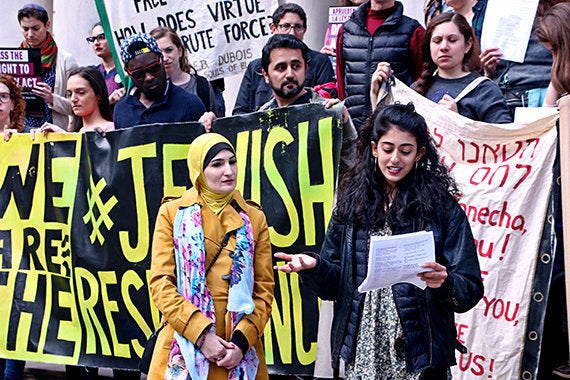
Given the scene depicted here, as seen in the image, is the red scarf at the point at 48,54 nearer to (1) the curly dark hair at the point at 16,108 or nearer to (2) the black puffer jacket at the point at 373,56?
(1) the curly dark hair at the point at 16,108

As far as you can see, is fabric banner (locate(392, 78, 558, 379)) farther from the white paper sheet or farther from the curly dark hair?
the curly dark hair

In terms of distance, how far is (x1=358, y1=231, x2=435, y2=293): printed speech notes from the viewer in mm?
4328

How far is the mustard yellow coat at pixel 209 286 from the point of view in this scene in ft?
17.1

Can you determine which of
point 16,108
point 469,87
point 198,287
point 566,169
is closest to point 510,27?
point 469,87

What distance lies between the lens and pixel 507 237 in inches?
235

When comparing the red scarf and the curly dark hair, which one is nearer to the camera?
the curly dark hair

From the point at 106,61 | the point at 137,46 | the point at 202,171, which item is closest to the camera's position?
the point at 202,171

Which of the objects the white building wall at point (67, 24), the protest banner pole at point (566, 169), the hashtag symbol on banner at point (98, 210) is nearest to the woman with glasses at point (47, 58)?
the hashtag symbol on banner at point (98, 210)

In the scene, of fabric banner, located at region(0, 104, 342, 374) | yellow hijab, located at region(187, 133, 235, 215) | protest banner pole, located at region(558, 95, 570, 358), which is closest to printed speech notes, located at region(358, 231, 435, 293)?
protest banner pole, located at region(558, 95, 570, 358)

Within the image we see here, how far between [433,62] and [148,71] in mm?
1834

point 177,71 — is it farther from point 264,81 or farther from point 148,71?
point 148,71

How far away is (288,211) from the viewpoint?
6.47 metres

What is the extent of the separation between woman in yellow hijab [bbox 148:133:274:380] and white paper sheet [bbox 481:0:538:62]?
2213 mm

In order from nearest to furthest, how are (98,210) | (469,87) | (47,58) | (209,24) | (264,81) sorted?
(469,87)
(98,210)
(264,81)
(209,24)
(47,58)
